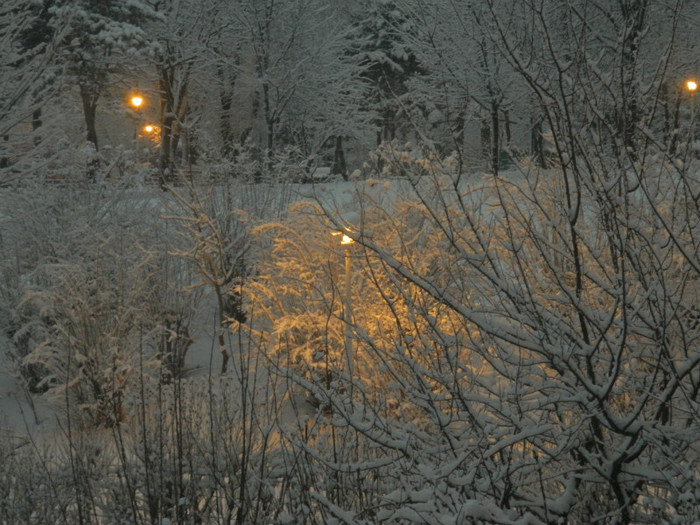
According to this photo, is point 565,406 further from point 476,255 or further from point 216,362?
point 216,362

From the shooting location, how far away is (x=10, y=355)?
39.2 feet

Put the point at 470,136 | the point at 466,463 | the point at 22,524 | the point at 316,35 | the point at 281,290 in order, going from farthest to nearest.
→ the point at 470,136 → the point at 316,35 → the point at 281,290 → the point at 22,524 → the point at 466,463

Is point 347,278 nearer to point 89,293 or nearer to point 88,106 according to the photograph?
point 89,293

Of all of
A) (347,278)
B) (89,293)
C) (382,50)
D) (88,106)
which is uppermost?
(382,50)

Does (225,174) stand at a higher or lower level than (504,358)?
higher

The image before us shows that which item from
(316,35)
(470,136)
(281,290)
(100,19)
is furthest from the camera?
(470,136)

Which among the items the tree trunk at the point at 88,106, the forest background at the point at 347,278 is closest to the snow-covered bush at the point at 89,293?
the forest background at the point at 347,278

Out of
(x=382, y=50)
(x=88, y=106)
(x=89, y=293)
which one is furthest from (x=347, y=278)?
(x=382, y=50)

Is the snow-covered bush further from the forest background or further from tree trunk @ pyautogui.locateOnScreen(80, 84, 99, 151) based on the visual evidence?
tree trunk @ pyautogui.locateOnScreen(80, 84, 99, 151)

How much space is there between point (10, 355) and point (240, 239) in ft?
14.5

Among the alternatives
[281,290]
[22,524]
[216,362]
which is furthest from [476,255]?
[216,362]

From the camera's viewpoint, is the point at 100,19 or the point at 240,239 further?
the point at 100,19

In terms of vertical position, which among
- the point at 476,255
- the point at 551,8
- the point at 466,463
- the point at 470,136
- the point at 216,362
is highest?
the point at 551,8

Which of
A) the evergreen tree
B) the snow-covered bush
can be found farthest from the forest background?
the evergreen tree
